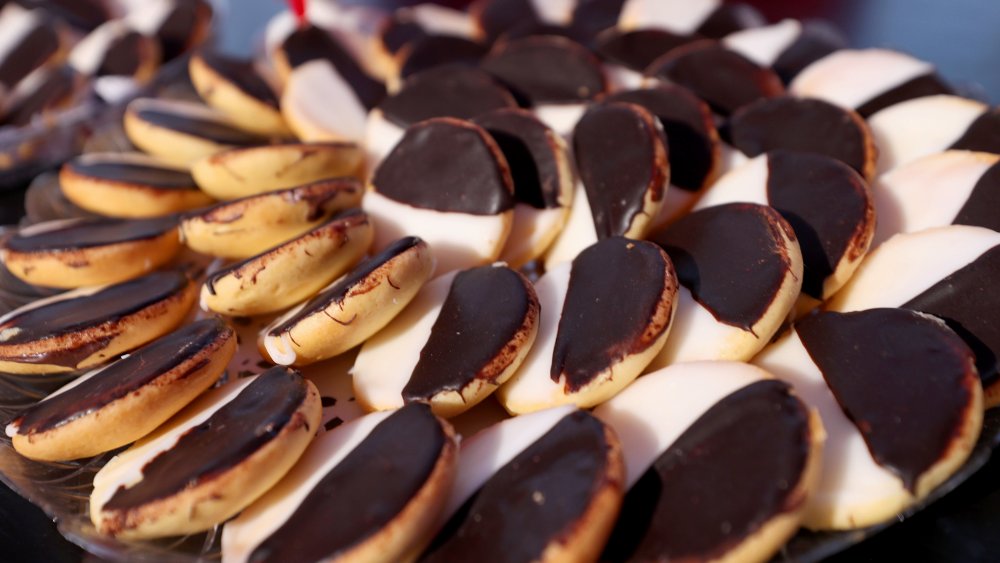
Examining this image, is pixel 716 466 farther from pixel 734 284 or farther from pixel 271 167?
pixel 271 167

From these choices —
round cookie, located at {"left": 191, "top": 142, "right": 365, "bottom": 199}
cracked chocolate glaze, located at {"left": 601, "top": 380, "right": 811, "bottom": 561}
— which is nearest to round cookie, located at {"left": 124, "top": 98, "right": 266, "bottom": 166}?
round cookie, located at {"left": 191, "top": 142, "right": 365, "bottom": 199}

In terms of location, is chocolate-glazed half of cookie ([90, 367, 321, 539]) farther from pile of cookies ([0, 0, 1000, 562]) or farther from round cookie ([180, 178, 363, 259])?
round cookie ([180, 178, 363, 259])

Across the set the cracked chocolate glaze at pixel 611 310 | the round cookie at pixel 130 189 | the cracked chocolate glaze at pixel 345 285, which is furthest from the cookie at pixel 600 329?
the round cookie at pixel 130 189

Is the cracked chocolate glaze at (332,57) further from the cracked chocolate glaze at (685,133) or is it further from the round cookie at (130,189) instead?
the cracked chocolate glaze at (685,133)

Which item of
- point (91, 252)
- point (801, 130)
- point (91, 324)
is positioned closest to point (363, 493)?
point (91, 324)

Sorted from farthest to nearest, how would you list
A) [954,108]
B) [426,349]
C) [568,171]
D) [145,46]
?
[145,46] → [954,108] → [568,171] → [426,349]

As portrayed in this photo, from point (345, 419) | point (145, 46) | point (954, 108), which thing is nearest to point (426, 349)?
point (345, 419)

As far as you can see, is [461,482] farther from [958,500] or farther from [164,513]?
[958,500]
